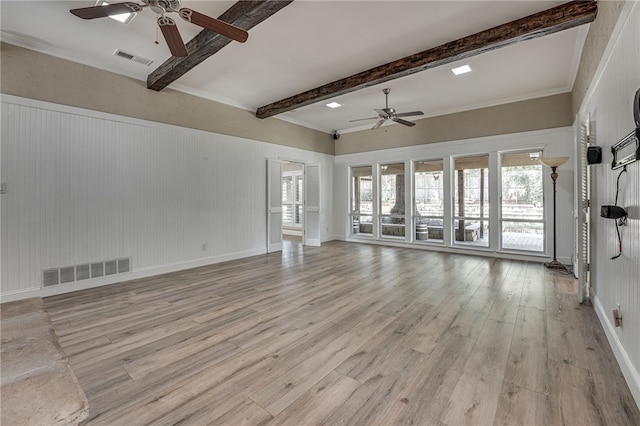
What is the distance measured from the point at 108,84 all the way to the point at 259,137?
2863 millimetres

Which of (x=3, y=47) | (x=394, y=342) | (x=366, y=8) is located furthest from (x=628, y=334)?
(x=3, y=47)

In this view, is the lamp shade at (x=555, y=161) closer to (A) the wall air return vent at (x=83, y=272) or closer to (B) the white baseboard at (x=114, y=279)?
(B) the white baseboard at (x=114, y=279)

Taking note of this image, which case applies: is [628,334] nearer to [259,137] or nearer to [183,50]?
[183,50]

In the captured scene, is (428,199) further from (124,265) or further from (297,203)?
(124,265)

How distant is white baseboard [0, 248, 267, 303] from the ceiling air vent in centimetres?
322

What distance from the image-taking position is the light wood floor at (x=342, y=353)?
5.54 feet

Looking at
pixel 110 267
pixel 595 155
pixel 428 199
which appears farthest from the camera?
pixel 428 199

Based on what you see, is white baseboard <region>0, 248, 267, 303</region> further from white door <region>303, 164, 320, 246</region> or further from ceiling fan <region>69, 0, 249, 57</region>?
ceiling fan <region>69, 0, 249, 57</region>

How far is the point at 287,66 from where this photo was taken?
444 centimetres

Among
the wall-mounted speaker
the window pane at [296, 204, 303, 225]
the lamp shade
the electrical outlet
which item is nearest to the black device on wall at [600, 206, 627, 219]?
the electrical outlet

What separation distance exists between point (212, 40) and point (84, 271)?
3649mm

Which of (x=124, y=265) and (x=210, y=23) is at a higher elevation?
(x=210, y=23)

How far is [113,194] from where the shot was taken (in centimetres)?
435

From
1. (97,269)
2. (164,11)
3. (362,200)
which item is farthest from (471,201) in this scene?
(97,269)
